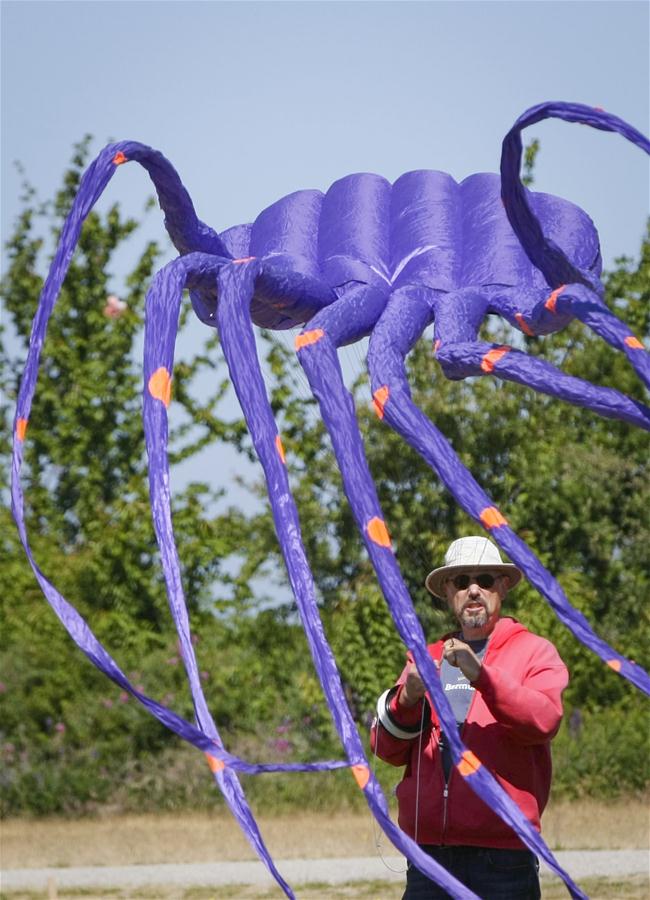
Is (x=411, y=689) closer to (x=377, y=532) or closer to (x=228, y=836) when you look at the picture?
(x=377, y=532)

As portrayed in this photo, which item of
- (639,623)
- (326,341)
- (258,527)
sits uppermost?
(326,341)

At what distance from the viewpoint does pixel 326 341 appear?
431cm

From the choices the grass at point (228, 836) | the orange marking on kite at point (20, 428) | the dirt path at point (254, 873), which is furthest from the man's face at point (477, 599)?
the grass at point (228, 836)

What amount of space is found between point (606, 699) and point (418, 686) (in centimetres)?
1004

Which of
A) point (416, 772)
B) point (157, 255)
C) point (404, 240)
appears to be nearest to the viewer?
point (416, 772)

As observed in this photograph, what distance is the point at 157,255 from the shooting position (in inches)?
765

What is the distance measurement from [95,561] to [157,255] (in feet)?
15.9

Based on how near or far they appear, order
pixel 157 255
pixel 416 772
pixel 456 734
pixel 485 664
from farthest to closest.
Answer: pixel 157 255 → pixel 416 772 → pixel 485 664 → pixel 456 734

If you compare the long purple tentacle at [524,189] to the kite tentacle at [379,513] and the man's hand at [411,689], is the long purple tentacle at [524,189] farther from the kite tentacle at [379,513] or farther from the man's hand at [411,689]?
the man's hand at [411,689]

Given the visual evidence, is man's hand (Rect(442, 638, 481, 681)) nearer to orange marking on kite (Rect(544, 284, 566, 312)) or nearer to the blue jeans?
the blue jeans

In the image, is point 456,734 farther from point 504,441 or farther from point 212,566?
point 212,566

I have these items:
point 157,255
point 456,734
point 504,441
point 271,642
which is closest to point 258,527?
point 271,642

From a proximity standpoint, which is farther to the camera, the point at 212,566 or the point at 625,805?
the point at 212,566

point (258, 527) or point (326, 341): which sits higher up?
point (326, 341)
